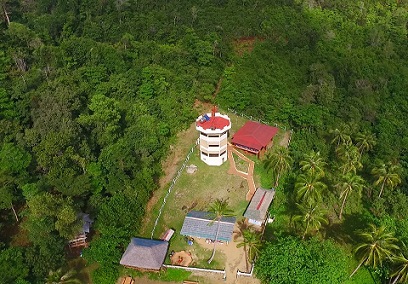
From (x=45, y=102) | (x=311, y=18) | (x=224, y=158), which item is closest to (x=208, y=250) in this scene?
(x=224, y=158)

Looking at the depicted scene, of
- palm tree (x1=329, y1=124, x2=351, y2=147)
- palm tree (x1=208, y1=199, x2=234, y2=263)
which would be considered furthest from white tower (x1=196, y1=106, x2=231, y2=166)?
palm tree (x1=329, y1=124, x2=351, y2=147)

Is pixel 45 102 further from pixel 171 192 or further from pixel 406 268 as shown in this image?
pixel 406 268

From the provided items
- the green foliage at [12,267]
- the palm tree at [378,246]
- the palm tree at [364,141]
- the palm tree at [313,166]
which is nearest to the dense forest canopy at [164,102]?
the green foliage at [12,267]

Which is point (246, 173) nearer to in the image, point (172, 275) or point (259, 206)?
point (259, 206)

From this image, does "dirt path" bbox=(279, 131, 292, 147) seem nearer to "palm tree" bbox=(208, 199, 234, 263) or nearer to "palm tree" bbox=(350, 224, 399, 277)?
"palm tree" bbox=(208, 199, 234, 263)

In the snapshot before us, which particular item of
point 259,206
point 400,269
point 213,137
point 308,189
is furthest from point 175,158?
point 400,269

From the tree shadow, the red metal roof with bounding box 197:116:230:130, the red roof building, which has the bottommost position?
the tree shadow
